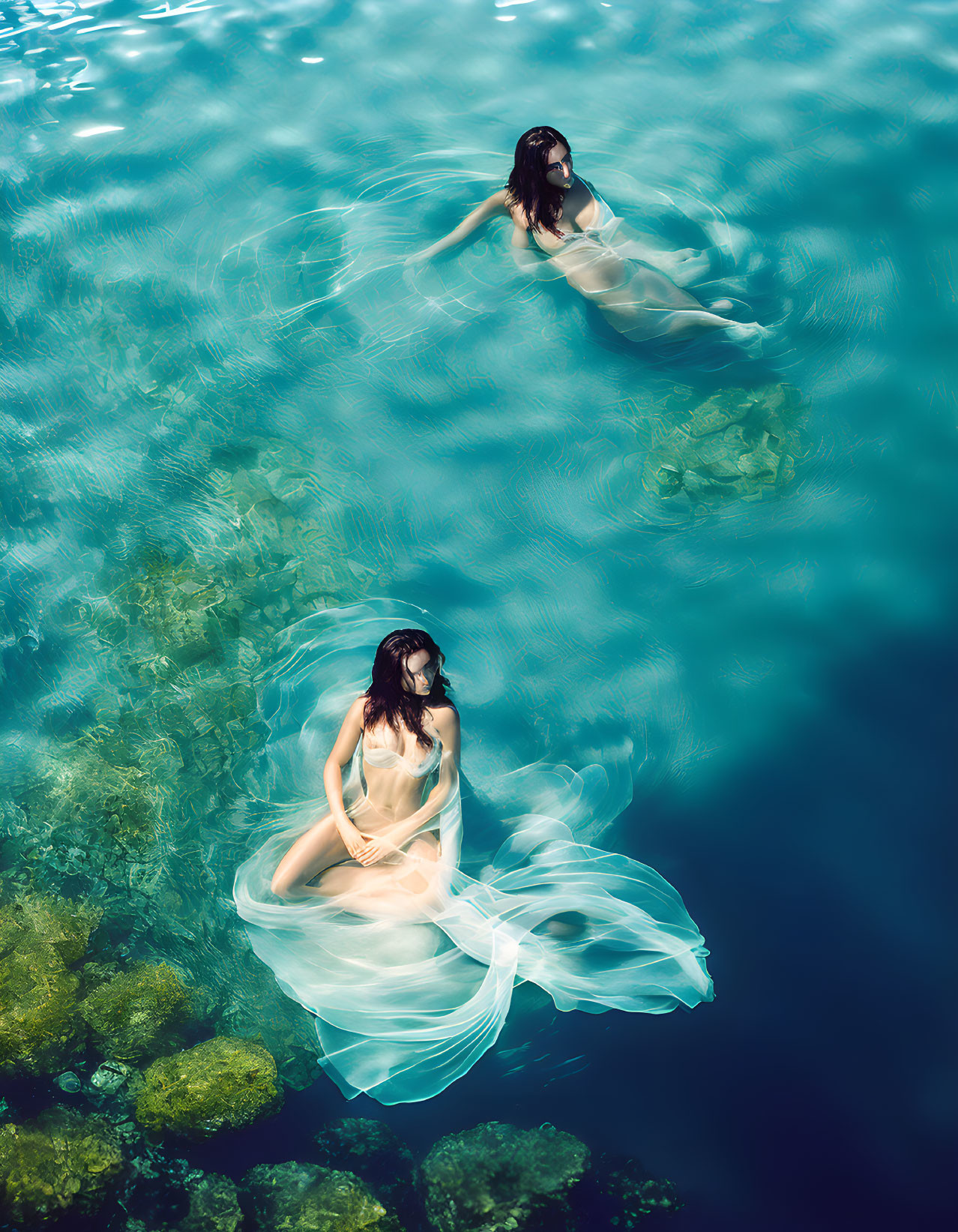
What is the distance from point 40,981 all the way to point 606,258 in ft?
14.8

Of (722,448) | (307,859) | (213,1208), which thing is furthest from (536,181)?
(213,1208)

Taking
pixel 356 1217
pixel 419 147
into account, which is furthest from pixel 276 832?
pixel 419 147

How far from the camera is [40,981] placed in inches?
150

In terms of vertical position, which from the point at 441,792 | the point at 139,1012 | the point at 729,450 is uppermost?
the point at 729,450

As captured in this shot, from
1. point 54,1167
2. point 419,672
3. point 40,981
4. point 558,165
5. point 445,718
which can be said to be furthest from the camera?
point 558,165

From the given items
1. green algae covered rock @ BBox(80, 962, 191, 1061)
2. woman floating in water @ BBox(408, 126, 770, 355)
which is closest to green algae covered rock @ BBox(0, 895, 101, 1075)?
green algae covered rock @ BBox(80, 962, 191, 1061)

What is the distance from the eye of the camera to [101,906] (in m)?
4.05

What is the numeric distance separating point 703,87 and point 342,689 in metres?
4.12

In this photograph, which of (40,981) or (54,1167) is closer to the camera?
(54,1167)

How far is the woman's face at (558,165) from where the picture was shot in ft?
12.8

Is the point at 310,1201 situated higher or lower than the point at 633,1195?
higher

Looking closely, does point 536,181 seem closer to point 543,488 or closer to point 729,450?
point 543,488

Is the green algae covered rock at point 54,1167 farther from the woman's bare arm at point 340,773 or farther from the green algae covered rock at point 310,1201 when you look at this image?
the woman's bare arm at point 340,773

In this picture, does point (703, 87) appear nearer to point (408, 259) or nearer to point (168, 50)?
point (408, 259)
